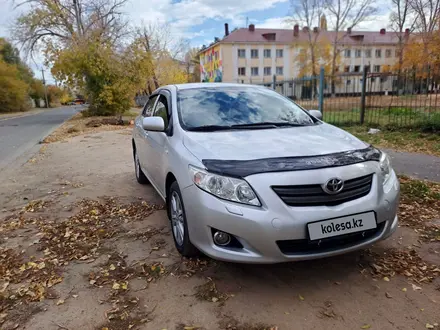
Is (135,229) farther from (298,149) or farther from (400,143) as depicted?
(400,143)

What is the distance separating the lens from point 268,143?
284cm

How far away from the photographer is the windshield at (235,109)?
11.5ft

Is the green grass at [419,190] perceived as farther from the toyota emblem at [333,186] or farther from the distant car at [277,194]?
the toyota emblem at [333,186]

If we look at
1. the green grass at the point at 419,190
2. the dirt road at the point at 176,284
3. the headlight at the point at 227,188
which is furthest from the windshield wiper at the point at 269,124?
the green grass at the point at 419,190

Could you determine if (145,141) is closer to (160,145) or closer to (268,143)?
(160,145)

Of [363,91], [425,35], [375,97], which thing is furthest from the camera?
[425,35]

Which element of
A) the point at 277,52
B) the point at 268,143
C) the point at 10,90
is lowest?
the point at 268,143

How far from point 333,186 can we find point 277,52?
5553 centimetres

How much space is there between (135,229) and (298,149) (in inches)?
83.8

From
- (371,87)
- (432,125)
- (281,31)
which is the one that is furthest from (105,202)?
(281,31)

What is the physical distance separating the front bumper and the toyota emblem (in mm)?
44

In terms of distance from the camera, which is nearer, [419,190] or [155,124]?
[155,124]

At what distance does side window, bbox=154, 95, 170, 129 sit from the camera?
3.73 m

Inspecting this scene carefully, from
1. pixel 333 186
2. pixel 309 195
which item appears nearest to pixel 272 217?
pixel 309 195
